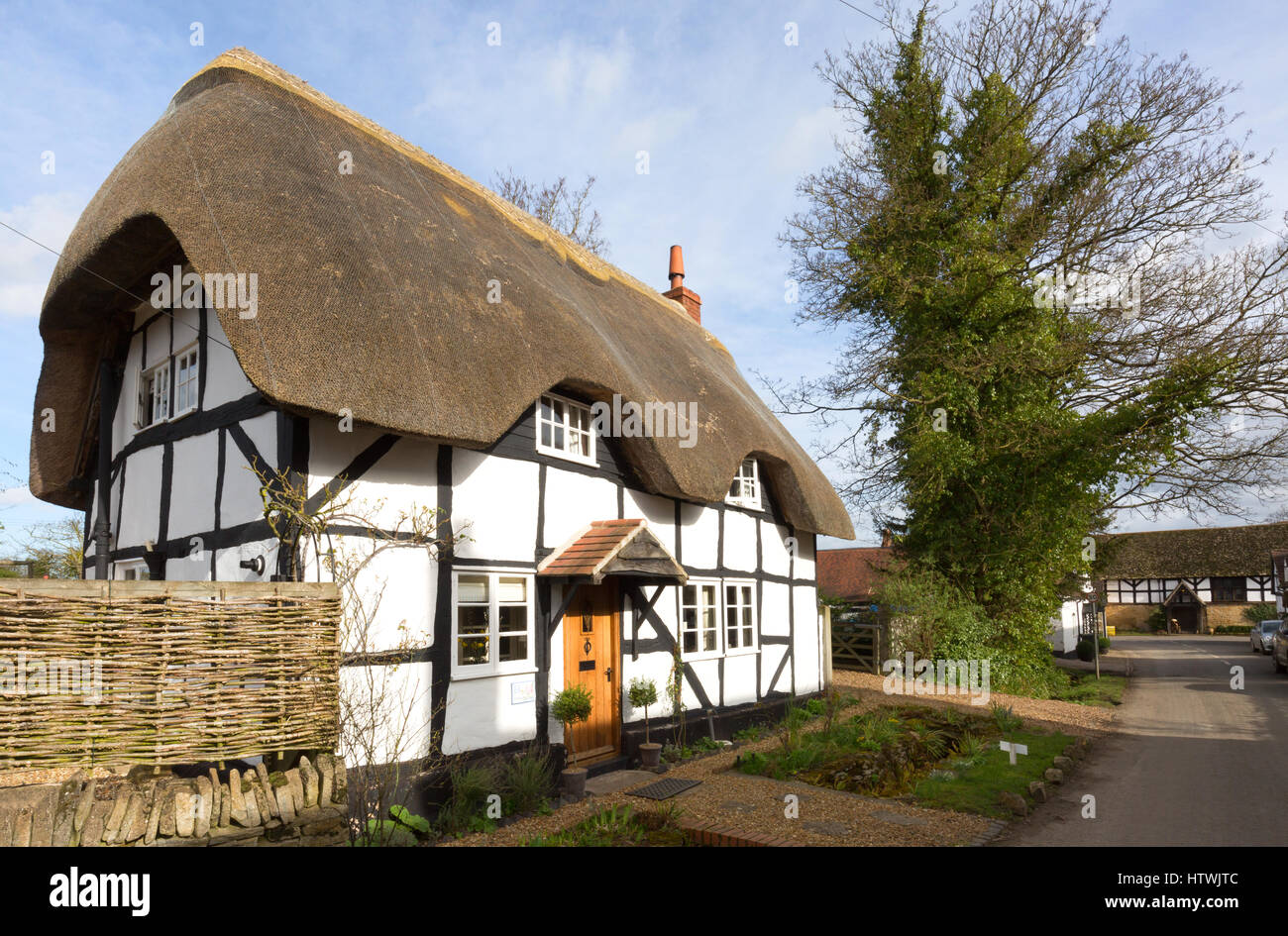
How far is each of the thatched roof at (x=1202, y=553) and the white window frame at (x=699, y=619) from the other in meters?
40.0

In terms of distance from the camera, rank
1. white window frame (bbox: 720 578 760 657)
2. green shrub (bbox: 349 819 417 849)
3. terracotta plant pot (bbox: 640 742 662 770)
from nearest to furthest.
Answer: green shrub (bbox: 349 819 417 849) < terracotta plant pot (bbox: 640 742 662 770) < white window frame (bbox: 720 578 760 657)

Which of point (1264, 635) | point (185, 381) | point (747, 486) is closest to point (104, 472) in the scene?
point (185, 381)

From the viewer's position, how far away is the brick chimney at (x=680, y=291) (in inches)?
685

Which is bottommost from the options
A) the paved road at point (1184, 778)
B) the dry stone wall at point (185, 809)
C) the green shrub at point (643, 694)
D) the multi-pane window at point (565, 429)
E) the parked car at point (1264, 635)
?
the parked car at point (1264, 635)

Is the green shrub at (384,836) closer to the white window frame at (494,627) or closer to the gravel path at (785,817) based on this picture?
the gravel path at (785,817)

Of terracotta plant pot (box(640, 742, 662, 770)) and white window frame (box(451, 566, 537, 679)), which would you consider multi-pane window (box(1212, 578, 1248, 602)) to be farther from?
white window frame (box(451, 566, 537, 679))

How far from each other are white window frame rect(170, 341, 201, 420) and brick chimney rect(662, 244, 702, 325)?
10935 mm

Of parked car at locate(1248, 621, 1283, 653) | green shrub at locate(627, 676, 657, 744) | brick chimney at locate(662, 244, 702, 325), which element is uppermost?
brick chimney at locate(662, 244, 702, 325)

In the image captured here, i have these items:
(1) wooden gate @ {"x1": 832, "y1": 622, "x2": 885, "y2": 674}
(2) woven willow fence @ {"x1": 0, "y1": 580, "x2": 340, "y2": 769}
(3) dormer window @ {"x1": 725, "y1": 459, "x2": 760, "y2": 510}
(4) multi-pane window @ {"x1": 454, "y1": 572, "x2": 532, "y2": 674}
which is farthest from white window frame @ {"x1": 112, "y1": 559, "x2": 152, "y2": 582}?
(1) wooden gate @ {"x1": 832, "y1": 622, "x2": 885, "y2": 674}

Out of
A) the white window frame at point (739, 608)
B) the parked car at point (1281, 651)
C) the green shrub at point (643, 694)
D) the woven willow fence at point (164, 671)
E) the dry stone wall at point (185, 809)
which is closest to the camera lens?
the dry stone wall at point (185, 809)

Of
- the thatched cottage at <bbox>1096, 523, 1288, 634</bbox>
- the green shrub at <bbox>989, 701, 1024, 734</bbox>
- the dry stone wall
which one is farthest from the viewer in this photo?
the thatched cottage at <bbox>1096, 523, 1288, 634</bbox>

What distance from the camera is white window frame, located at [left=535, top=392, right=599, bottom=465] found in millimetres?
8477

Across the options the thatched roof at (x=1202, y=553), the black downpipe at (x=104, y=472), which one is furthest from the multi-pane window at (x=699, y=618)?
the thatched roof at (x=1202, y=553)

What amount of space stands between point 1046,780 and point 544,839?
5.69m
